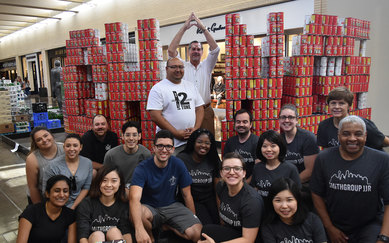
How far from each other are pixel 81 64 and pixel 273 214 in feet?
19.0

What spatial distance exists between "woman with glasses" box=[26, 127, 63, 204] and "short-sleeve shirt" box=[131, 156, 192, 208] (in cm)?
100

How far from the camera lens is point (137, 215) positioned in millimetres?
2646

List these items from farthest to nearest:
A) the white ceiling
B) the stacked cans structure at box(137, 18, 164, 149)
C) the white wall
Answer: the white ceiling < the white wall < the stacked cans structure at box(137, 18, 164, 149)

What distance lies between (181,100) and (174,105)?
0.12m

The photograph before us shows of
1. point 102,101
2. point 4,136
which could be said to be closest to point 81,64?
point 102,101

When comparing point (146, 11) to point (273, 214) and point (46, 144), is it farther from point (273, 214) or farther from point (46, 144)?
point (273, 214)

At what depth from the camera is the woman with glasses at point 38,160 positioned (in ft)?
9.70

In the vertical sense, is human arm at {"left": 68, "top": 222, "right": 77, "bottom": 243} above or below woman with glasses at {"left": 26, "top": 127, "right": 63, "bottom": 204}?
below

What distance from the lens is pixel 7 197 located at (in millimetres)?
4449

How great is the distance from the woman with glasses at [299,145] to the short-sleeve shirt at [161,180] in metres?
1.18

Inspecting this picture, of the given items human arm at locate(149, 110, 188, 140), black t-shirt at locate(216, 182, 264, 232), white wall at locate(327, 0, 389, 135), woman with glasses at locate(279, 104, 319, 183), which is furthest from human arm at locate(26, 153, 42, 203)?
white wall at locate(327, 0, 389, 135)

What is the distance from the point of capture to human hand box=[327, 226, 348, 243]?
2.37 metres

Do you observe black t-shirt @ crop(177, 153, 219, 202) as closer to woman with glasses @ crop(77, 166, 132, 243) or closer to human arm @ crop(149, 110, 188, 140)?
human arm @ crop(149, 110, 188, 140)

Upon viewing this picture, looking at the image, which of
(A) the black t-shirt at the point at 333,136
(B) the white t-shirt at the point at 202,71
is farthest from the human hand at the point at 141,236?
(B) the white t-shirt at the point at 202,71
